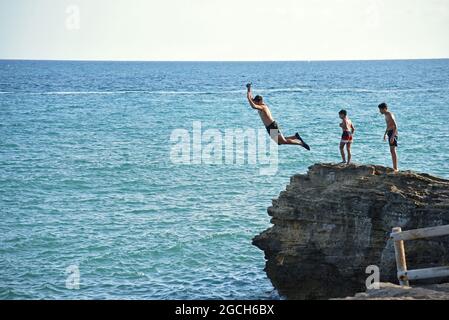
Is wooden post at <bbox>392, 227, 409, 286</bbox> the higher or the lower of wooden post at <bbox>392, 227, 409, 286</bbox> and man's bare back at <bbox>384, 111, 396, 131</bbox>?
the lower

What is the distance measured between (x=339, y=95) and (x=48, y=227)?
78264 mm

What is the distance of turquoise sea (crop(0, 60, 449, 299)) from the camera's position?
22.6m

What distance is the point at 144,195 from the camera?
34.5 meters

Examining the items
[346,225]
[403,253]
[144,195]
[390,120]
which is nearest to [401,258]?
[403,253]

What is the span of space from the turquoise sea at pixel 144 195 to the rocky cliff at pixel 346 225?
219 cm
